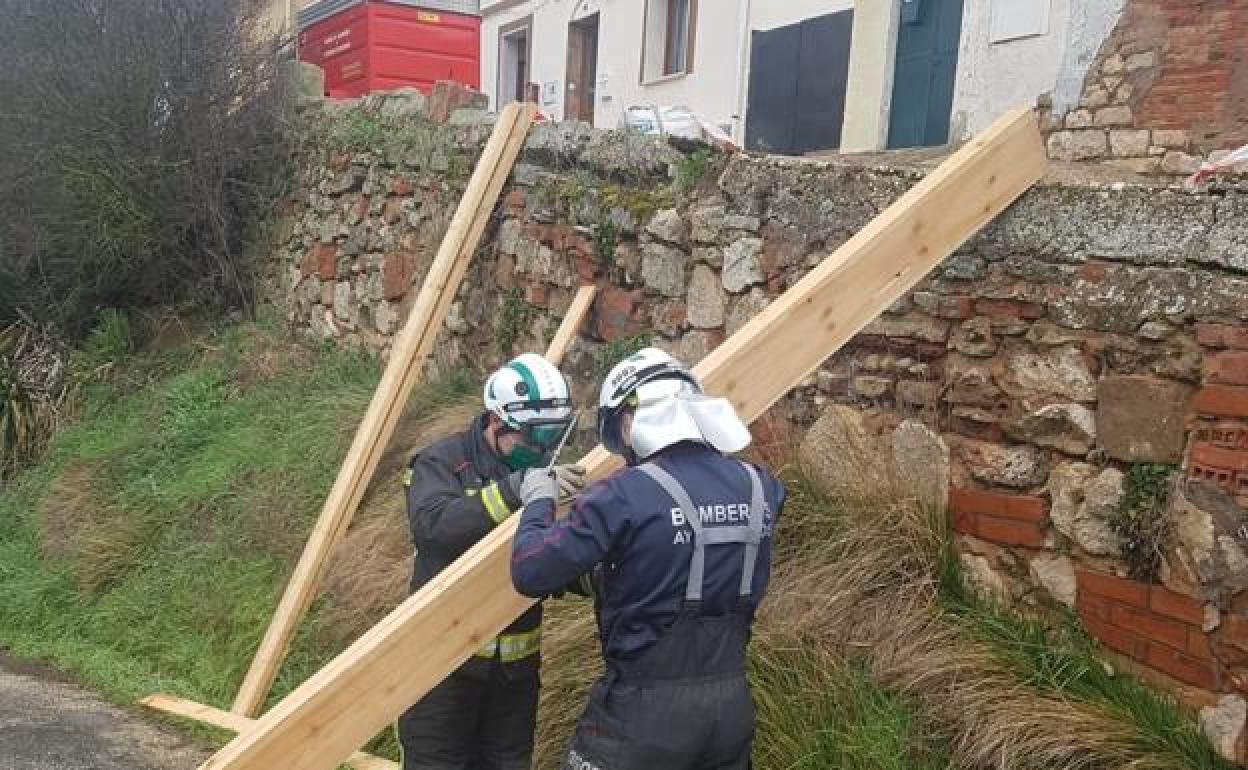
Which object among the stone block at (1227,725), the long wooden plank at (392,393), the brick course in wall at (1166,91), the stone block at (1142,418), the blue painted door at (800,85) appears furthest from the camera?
the blue painted door at (800,85)

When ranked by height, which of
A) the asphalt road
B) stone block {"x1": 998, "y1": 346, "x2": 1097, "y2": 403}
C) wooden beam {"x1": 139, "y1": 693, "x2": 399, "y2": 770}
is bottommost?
the asphalt road

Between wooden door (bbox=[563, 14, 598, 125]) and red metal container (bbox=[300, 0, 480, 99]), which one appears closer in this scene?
red metal container (bbox=[300, 0, 480, 99])

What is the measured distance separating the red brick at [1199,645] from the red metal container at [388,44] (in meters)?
12.2

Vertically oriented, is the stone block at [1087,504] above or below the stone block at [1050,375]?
below

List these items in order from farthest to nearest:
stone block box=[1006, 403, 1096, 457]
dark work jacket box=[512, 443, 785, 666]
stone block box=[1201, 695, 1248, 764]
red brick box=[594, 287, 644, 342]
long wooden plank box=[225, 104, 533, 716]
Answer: red brick box=[594, 287, 644, 342], long wooden plank box=[225, 104, 533, 716], stone block box=[1006, 403, 1096, 457], stone block box=[1201, 695, 1248, 764], dark work jacket box=[512, 443, 785, 666]

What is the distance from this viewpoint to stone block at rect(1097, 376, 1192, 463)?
3.53 m

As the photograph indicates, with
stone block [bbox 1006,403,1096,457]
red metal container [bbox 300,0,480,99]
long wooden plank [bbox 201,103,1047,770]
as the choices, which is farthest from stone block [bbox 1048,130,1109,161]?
red metal container [bbox 300,0,480,99]

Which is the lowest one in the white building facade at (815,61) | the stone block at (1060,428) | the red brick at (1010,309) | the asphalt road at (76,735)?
the asphalt road at (76,735)

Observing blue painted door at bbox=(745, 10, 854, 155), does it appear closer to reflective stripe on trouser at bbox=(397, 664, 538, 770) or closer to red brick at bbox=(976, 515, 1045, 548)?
red brick at bbox=(976, 515, 1045, 548)

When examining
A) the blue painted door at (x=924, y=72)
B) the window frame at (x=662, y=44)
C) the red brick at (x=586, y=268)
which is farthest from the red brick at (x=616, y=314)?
the window frame at (x=662, y=44)

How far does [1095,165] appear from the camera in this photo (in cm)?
784

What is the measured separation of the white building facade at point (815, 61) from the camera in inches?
350

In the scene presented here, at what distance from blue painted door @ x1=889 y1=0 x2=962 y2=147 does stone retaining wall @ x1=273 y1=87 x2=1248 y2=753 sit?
4965mm

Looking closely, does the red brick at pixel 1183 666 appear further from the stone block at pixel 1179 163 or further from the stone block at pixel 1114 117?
the stone block at pixel 1114 117
